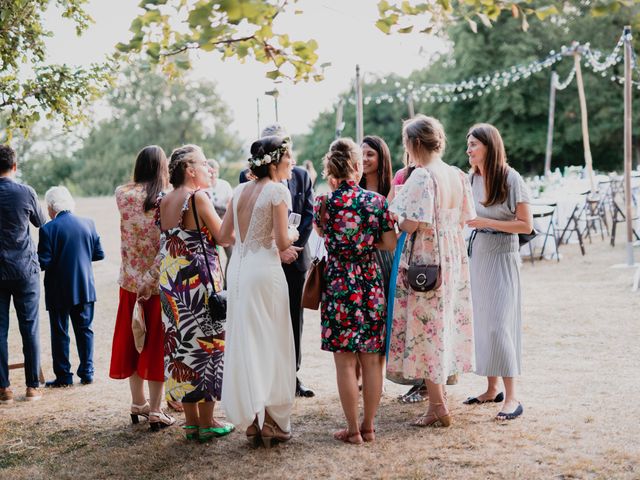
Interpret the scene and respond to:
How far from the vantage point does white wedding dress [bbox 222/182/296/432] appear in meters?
4.34

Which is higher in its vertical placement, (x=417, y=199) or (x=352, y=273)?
(x=417, y=199)

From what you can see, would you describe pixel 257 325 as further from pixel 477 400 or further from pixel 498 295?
pixel 477 400

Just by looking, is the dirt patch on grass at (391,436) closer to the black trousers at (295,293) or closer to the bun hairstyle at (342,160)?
the black trousers at (295,293)

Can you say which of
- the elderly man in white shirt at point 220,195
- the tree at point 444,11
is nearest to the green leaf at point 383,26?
the tree at point 444,11

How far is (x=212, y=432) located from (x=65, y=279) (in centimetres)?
246

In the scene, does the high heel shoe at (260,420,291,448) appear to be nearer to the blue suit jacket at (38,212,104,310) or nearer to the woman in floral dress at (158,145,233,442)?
the woman in floral dress at (158,145,233,442)

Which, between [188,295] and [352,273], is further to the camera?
[188,295]

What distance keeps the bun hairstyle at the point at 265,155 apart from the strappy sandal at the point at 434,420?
1.83 metres

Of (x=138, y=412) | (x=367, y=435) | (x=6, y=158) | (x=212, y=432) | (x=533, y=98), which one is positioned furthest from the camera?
(x=533, y=98)

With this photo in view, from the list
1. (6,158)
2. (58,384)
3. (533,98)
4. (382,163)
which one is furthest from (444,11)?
(533,98)

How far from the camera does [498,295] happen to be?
500cm

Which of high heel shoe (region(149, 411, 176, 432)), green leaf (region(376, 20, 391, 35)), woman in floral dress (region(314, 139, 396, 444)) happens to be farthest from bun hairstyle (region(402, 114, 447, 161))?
high heel shoe (region(149, 411, 176, 432))

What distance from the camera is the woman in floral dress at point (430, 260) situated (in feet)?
14.9

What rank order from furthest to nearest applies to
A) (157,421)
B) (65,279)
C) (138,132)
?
1. (138,132)
2. (65,279)
3. (157,421)
